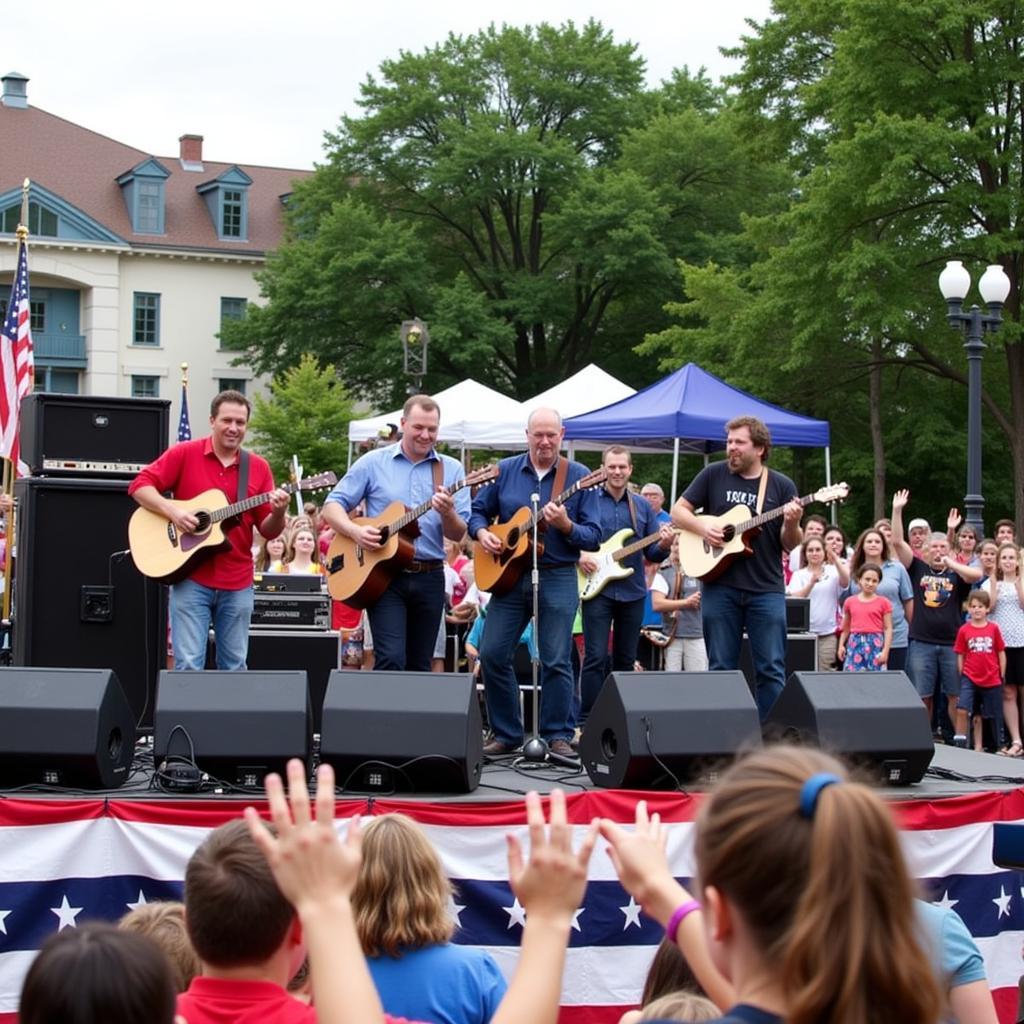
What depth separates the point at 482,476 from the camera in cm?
781

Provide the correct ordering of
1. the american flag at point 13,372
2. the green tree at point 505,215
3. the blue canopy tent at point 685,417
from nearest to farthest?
the american flag at point 13,372 < the blue canopy tent at point 685,417 < the green tree at point 505,215

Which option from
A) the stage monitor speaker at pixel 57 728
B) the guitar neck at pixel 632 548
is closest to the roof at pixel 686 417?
the guitar neck at pixel 632 548

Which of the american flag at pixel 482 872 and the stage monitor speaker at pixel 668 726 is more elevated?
the stage monitor speaker at pixel 668 726

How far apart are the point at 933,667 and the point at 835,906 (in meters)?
11.2

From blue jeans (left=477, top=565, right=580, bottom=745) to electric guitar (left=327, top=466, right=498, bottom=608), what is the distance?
650 mm

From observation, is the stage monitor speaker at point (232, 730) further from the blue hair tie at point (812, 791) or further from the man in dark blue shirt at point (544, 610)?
the blue hair tie at point (812, 791)

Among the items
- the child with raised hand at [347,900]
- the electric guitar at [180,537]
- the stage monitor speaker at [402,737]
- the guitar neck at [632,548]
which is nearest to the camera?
the child with raised hand at [347,900]

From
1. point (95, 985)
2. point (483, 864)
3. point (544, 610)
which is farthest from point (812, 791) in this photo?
point (544, 610)

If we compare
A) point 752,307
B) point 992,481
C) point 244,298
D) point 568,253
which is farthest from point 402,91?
point 992,481

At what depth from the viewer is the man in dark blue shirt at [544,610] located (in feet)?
25.3

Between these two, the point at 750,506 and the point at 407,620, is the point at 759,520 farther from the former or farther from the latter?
the point at 407,620

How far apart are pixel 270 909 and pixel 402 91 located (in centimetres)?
4230

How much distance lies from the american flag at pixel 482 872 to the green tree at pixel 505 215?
33486 mm

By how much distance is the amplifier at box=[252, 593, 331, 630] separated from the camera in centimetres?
992
